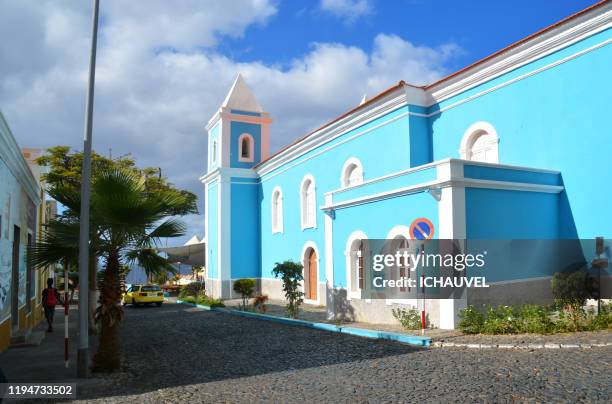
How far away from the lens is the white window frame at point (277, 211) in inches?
1023

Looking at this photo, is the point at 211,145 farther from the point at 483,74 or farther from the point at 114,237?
the point at 114,237

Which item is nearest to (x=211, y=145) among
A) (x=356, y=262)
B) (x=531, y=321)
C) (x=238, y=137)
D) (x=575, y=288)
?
(x=238, y=137)

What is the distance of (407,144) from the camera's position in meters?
16.6

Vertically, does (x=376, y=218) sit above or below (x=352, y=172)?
below

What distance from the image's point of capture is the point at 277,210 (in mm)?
26672

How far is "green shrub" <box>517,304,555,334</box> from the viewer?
9.61m

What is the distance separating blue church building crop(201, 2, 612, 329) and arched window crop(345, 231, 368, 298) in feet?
0.12

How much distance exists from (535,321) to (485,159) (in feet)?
20.9

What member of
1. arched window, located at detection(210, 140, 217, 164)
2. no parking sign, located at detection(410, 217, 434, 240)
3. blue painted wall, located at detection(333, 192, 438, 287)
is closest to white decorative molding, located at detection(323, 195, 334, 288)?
blue painted wall, located at detection(333, 192, 438, 287)

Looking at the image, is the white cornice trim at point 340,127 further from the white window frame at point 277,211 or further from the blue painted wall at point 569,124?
the blue painted wall at point 569,124

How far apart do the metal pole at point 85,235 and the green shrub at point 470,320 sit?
7198mm

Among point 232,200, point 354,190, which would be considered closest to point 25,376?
point 354,190

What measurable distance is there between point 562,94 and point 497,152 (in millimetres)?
2329

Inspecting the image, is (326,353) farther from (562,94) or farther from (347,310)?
(562,94)
